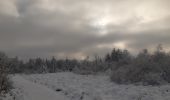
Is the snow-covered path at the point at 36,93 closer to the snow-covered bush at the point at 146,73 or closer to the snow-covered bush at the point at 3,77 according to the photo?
the snow-covered bush at the point at 3,77

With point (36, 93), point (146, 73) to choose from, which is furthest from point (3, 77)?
point (146, 73)

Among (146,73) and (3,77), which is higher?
(3,77)

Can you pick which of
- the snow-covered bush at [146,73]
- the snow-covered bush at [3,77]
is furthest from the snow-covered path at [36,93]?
the snow-covered bush at [146,73]

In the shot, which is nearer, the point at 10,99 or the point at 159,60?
the point at 10,99

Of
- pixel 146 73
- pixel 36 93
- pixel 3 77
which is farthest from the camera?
pixel 146 73

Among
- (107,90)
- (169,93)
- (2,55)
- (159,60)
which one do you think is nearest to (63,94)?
(107,90)

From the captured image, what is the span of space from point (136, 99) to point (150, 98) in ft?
2.56

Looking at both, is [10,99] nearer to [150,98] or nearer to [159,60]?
[150,98]

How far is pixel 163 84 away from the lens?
2619 centimetres

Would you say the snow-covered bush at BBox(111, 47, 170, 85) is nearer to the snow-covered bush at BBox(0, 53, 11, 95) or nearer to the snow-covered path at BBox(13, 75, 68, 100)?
the snow-covered path at BBox(13, 75, 68, 100)

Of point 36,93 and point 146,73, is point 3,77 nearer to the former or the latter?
→ point 36,93

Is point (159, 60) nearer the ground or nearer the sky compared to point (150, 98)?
nearer the sky

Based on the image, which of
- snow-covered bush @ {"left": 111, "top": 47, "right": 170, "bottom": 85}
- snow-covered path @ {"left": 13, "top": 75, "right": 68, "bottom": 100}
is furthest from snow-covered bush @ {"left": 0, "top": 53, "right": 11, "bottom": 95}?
snow-covered bush @ {"left": 111, "top": 47, "right": 170, "bottom": 85}

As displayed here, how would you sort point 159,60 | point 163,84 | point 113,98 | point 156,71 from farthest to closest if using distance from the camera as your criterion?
point 159,60 < point 156,71 < point 163,84 < point 113,98
